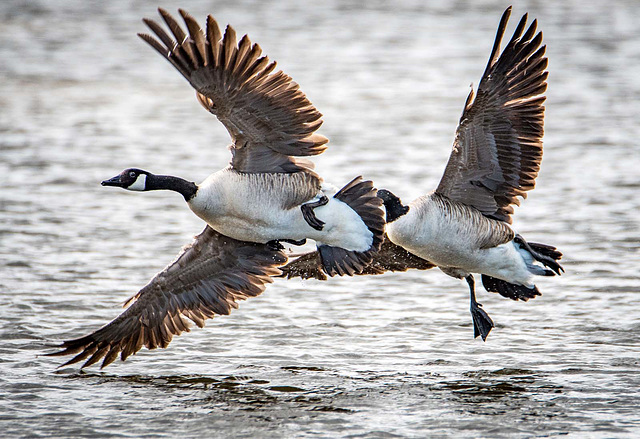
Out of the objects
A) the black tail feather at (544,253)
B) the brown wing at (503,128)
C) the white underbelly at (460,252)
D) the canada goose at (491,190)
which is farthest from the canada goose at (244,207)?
the black tail feather at (544,253)

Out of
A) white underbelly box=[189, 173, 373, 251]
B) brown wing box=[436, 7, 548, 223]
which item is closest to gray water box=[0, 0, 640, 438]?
white underbelly box=[189, 173, 373, 251]

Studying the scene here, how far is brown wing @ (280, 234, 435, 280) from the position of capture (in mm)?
8688

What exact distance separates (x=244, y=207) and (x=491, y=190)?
79.7 inches

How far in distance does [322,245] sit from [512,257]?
5.09ft

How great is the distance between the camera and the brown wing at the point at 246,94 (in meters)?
7.23

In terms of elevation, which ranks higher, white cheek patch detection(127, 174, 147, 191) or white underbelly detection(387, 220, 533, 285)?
white cheek patch detection(127, 174, 147, 191)

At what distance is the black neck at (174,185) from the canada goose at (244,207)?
0.01m

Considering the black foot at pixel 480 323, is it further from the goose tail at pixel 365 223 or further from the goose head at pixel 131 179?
the goose head at pixel 131 179

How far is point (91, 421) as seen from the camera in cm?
712

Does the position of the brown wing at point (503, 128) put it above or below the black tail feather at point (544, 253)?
above

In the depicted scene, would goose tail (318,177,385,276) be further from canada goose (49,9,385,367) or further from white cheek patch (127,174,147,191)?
white cheek patch (127,174,147,191)

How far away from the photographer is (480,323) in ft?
27.7

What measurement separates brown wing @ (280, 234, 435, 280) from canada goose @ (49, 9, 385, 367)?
32cm

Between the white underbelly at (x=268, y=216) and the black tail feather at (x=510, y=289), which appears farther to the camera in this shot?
the black tail feather at (x=510, y=289)
